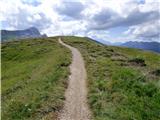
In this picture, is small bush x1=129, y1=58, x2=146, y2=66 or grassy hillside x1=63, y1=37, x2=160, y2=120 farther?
small bush x1=129, y1=58, x2=146, y2=66

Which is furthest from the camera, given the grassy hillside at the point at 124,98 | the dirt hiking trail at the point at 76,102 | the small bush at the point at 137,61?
the small bush at the point at 137,61

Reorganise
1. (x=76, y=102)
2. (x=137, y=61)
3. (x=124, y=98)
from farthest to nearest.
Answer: (x=137, y=61) → (x=76, y=102) → (x=124, y=98)

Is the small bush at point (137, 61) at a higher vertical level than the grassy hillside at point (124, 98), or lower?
lower

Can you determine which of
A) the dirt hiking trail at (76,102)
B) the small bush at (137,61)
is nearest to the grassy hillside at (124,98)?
the dirt hiking trail at (76,102)

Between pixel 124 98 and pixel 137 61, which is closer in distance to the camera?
pixel 124 98

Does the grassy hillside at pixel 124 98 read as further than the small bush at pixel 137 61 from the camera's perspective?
No

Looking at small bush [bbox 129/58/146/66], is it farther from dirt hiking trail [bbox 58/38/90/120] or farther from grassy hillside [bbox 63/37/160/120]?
dirt hiking trail [bbox 58/38/90/120]

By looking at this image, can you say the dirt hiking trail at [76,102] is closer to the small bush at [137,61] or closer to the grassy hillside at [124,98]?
the grassy hillside at [124,98]

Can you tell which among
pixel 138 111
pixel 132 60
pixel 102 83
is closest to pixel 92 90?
pixel 102 83

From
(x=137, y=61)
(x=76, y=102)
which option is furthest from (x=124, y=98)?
(x=137, y=61)

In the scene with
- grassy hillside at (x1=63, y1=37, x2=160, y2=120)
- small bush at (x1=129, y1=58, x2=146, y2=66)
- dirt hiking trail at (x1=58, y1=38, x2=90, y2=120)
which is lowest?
dirt hiking trail at (x1=58, y1=38, x2=90, y2=120)

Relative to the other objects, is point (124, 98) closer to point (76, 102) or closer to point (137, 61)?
point (76, 102)

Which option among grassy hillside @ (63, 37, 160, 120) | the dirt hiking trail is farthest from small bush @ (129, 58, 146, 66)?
the dirt hiking trail

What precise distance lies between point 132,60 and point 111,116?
33.0m
